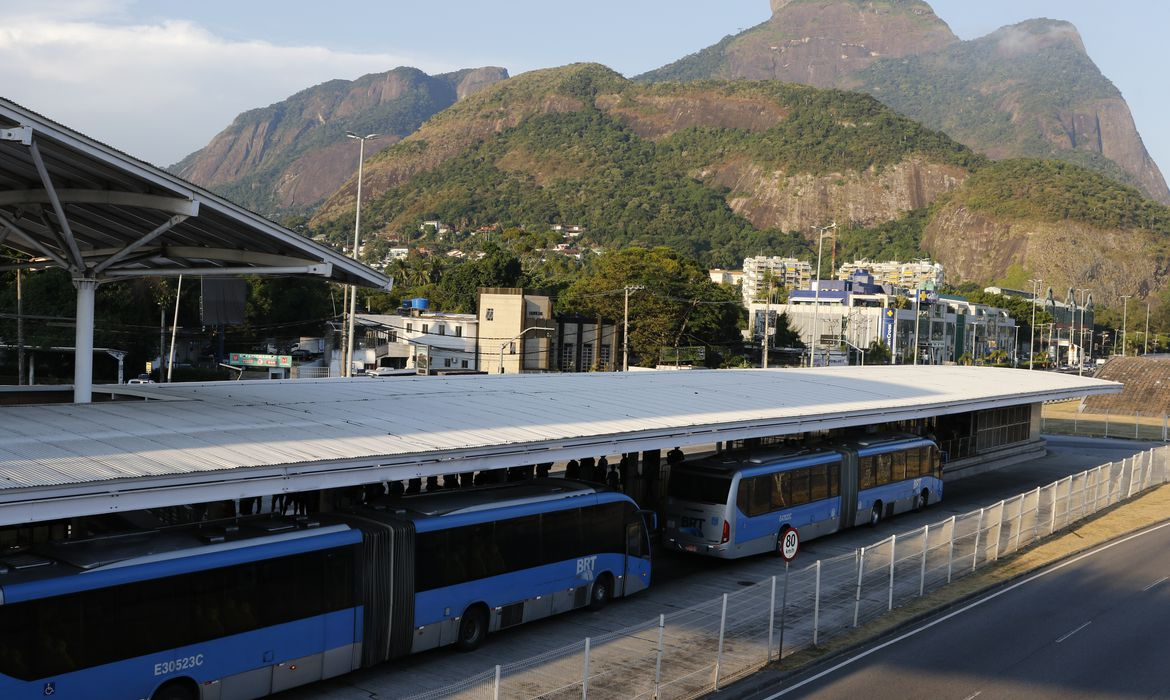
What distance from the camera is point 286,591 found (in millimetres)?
14625

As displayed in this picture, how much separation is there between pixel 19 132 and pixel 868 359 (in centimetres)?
11033

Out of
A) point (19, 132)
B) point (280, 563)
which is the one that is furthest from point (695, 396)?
point (19, 132)

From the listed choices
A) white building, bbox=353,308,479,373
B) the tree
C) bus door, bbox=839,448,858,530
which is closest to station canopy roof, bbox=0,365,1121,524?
bus door, bbox=839,448,858,530

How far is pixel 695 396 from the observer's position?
2866 cm

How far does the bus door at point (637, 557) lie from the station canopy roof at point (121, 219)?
23.0 feet

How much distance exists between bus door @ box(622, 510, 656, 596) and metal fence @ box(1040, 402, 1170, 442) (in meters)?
43.8

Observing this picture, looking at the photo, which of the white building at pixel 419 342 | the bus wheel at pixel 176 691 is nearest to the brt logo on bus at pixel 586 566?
the bus wheel at pixel 176 691

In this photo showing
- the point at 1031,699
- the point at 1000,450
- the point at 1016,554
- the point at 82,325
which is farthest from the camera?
the point at 1000,450

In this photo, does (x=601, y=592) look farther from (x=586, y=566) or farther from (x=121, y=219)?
(x=121, y=219)

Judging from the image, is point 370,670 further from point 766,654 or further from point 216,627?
point 766,654

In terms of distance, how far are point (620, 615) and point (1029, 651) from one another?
7360 mm

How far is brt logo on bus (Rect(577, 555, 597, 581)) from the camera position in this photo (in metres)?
19.7

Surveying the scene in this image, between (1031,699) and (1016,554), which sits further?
(1016,554)

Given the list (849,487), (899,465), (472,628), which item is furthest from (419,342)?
(472,628)
